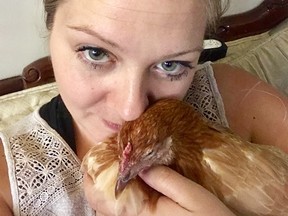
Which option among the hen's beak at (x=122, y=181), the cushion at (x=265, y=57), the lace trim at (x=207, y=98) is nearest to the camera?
the hen's beak at (x=122, y=181)

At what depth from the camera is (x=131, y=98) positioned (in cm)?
84

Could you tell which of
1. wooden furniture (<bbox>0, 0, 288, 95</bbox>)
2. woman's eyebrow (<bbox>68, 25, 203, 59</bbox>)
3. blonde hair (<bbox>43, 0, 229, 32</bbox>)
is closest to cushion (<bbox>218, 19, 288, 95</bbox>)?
wooden furniture (<bbox>0, 0, 288, 95</bbox>)

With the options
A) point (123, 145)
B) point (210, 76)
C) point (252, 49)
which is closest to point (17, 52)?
point (210, 76)

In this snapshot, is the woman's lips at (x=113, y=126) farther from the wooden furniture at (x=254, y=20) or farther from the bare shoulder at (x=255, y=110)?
the wooden furniture at (x=254, y=20)

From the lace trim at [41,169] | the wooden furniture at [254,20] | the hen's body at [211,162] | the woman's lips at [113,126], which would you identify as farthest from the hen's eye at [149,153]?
the wooden furniture at [254,20]

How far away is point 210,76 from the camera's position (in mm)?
1162

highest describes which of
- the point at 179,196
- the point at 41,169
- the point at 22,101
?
the point at 179,196

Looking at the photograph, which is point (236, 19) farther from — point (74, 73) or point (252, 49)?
point (74, 73)

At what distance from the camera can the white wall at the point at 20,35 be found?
Answer: 1304 millimetres

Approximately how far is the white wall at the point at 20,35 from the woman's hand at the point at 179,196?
0.58 meters

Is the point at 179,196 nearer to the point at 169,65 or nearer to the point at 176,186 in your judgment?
the point at 176,186

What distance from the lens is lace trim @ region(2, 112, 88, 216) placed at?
0.97m

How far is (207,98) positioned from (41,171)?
32cm

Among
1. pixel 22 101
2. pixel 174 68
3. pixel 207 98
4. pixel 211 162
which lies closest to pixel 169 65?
pixel 174 68
